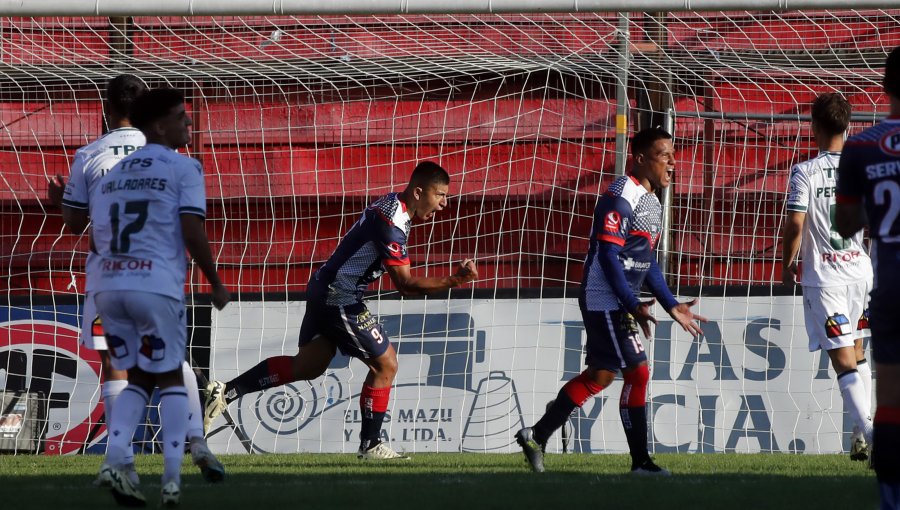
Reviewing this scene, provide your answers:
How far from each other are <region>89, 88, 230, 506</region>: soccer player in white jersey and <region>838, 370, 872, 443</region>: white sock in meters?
3.46

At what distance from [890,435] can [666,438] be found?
503cm

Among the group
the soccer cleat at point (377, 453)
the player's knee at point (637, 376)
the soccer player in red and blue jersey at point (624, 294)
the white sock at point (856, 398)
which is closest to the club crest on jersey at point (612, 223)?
the soccer player in red and blue jersey at point (624, 294)

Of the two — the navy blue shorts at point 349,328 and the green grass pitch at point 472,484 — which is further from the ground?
the navy blue shorts at point 349,328

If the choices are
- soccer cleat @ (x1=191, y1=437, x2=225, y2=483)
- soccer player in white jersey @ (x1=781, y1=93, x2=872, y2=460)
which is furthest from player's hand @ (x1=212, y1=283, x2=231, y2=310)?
soccer player in white jersey @ (x1=781, y1=93, x2=872, y2=460)

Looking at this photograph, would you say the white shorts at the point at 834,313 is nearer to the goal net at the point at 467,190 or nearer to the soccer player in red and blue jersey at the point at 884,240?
the goal net at the point at 467,190

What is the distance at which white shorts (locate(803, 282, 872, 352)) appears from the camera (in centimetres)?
651

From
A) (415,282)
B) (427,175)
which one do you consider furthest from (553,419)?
(427,175)

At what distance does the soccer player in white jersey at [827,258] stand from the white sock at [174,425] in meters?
3.53

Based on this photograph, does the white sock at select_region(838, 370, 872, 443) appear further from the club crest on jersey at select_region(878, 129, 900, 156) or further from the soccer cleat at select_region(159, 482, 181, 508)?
the soccer cleat at select_region(159, 482, 181, 508)

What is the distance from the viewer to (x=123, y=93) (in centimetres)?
593

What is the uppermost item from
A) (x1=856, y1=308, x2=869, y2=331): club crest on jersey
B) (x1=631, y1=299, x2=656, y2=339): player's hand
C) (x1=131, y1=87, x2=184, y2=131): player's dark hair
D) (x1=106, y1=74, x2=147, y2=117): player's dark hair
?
(x1=106, y1=74, x2=147, y2=117): player's dark hair

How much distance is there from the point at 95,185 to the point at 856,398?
4.04 meters

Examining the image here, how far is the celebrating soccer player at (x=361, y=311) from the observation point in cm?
720

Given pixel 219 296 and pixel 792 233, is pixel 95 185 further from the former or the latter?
pixel 792 233
